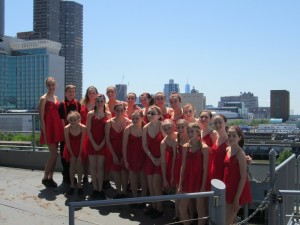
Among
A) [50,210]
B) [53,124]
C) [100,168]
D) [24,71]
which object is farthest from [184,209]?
[24,71]

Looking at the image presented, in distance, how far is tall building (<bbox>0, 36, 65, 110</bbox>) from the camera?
137m

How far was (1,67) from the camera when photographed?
13350cm

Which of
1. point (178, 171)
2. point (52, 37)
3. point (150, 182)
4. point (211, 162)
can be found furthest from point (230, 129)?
point (52, 37)

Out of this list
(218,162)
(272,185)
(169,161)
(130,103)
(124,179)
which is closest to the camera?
(272,185)

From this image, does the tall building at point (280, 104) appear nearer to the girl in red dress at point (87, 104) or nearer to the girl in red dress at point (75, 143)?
the girl in red dress at point (87, 104)

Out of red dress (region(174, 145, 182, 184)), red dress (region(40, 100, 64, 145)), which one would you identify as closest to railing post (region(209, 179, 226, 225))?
red dress (region(174, 145, 182, 184))

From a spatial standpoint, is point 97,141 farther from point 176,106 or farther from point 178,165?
point 178,165

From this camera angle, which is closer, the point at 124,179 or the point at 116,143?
the point at 116,143

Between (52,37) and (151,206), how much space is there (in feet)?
660

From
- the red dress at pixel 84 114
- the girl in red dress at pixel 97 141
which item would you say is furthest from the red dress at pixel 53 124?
the girl in red dress at pixel 97 141

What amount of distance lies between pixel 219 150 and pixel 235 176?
1.68ft

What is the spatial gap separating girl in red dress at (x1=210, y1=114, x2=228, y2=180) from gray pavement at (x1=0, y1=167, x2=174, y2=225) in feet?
4.35

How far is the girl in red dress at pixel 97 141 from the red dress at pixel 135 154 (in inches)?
22.3

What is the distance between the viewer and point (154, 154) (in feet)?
21.3
